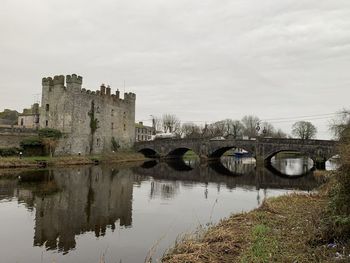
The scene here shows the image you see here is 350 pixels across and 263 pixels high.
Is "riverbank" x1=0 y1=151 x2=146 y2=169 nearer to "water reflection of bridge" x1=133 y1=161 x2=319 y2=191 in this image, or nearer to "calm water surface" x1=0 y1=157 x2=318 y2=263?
"calm water surface" x1=0 y1=157 x2=318 y2=263

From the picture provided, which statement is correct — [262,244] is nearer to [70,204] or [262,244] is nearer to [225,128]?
[70,204]

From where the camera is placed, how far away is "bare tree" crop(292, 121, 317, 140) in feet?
336

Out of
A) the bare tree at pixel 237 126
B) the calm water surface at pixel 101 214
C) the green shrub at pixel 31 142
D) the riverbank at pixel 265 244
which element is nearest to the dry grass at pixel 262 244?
the riverbank at pixel 265 244

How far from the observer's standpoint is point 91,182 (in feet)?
87.5

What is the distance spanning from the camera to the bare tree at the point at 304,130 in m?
103

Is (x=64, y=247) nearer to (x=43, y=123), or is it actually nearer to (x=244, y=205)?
(x=244, y=205)

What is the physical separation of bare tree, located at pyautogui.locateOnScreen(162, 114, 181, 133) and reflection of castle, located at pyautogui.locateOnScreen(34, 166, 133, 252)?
7996 cm

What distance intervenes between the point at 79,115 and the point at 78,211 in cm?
3299

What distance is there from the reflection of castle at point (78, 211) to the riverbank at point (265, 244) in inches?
174

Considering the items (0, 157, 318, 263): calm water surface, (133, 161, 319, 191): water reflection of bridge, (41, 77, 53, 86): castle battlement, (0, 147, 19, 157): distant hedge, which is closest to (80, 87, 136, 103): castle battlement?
(41, 77, 53, 86): castle battlement

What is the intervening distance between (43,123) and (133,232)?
124 feet

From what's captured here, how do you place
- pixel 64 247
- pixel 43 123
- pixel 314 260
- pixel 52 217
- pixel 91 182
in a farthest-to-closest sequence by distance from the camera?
pixel 43 123 → pixel 91 182 → pixel 52 217 → pixel 64 247 → pixel 314 260

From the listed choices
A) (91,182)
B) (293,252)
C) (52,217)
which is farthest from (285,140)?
(293,252)

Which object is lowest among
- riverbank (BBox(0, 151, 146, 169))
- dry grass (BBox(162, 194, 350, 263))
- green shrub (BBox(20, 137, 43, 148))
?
dry grass (BBox(162, 194, 350, 263))
